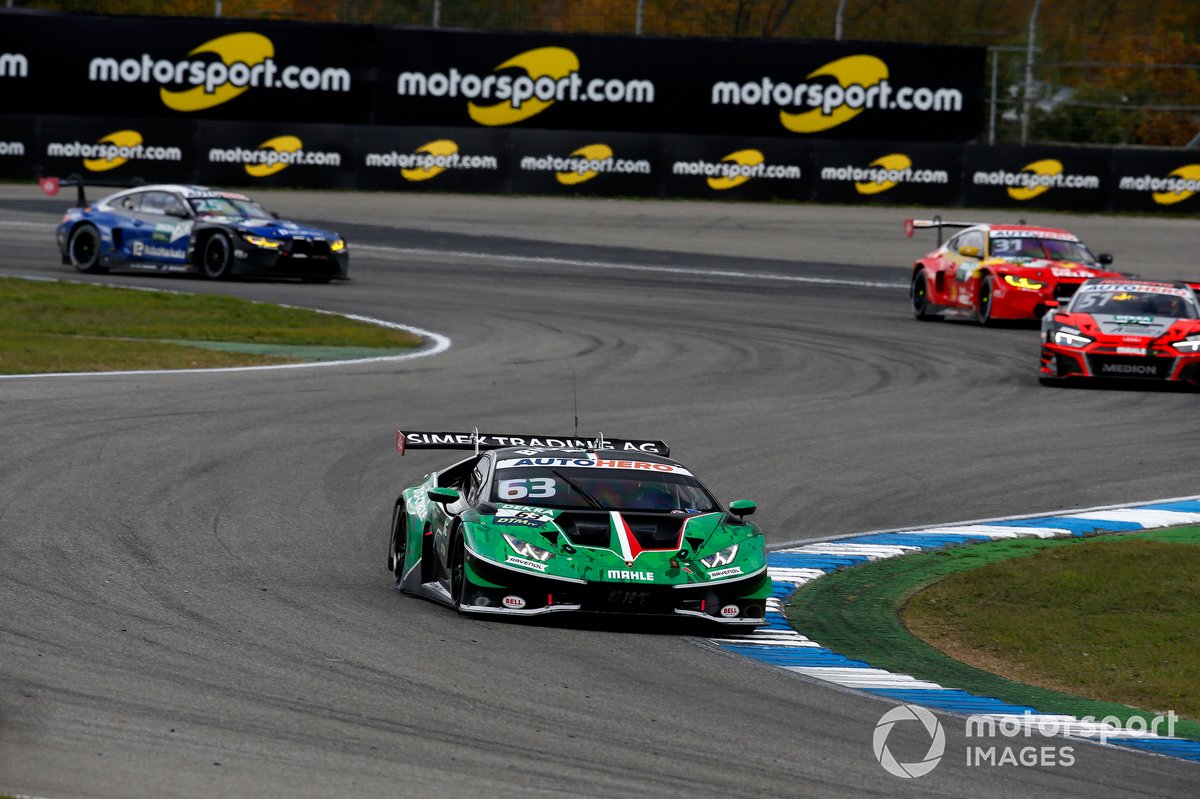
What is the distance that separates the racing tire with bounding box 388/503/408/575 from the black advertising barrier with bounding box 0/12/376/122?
24136 millimetres

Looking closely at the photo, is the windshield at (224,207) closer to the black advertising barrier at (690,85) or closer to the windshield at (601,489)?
the black advertising barrier at (690,85)

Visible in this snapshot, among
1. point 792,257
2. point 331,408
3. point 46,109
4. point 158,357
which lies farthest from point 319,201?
point 331,408

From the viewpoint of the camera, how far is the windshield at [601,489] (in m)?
10.1

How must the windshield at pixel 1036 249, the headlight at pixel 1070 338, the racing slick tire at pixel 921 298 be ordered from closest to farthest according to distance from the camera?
1. the headlight at pixel 1070 338
2. the windshield at pixel 1036 249
3. the racing slick tire at pixel 921 298

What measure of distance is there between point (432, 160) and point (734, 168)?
5.81m

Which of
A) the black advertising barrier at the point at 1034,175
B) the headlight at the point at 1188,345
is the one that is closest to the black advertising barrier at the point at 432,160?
the black advertising barrier at the point at 1034,175

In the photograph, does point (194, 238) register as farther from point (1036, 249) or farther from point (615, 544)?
point (615, 544)

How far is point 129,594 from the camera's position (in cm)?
965

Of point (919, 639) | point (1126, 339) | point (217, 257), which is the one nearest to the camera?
point (919, 639)

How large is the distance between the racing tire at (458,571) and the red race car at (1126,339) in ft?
41.0

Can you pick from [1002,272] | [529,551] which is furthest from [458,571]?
[1002,272]

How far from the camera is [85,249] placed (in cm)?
2850

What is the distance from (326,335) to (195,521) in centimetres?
1125

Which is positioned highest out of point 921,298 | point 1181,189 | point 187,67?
point 187,67
